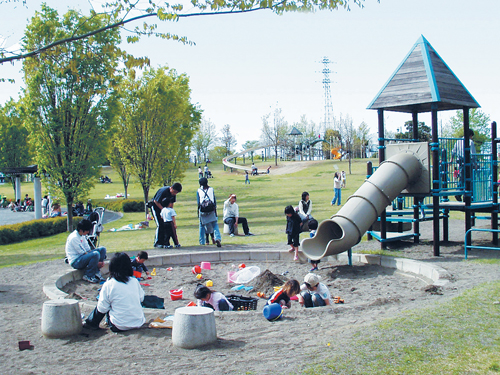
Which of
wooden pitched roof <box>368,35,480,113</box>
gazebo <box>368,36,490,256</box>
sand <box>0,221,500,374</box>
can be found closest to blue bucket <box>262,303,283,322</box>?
sand <box>0,221,500,374</box>

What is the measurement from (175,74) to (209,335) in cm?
3156

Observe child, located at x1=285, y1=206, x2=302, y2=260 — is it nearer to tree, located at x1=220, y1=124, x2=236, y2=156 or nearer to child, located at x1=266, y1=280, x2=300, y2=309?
child, located at x1=266, y1=280, x2=300, y2=309

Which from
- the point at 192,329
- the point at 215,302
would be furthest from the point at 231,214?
the point at 192,329

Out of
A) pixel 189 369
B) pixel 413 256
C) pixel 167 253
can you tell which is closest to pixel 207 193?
pixel 167 253

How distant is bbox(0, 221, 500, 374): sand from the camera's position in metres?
4.83

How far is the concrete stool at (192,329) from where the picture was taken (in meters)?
5.25

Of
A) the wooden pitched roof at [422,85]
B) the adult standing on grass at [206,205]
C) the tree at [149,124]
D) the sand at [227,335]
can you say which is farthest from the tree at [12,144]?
the wooden pitched roof at [422,85]

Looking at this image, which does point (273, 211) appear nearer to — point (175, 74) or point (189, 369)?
point (175, 74)

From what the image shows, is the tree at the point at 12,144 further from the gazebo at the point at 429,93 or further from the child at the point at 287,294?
the child at the point at 287,294

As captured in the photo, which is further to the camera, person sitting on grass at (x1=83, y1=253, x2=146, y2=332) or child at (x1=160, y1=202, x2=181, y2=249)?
child at (x1=160, y1=202, x2=181, y2=249)

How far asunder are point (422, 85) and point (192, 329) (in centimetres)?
881

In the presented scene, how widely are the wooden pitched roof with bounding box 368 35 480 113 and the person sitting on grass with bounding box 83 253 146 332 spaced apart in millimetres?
8240

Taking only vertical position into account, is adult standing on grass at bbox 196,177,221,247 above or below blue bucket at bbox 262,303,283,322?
above

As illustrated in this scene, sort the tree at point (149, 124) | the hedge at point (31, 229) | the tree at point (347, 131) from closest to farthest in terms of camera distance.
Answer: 1. the hedge at point (31, 229)
2. the tree at point (149, 124)
3. the tree at point (347, 131)
